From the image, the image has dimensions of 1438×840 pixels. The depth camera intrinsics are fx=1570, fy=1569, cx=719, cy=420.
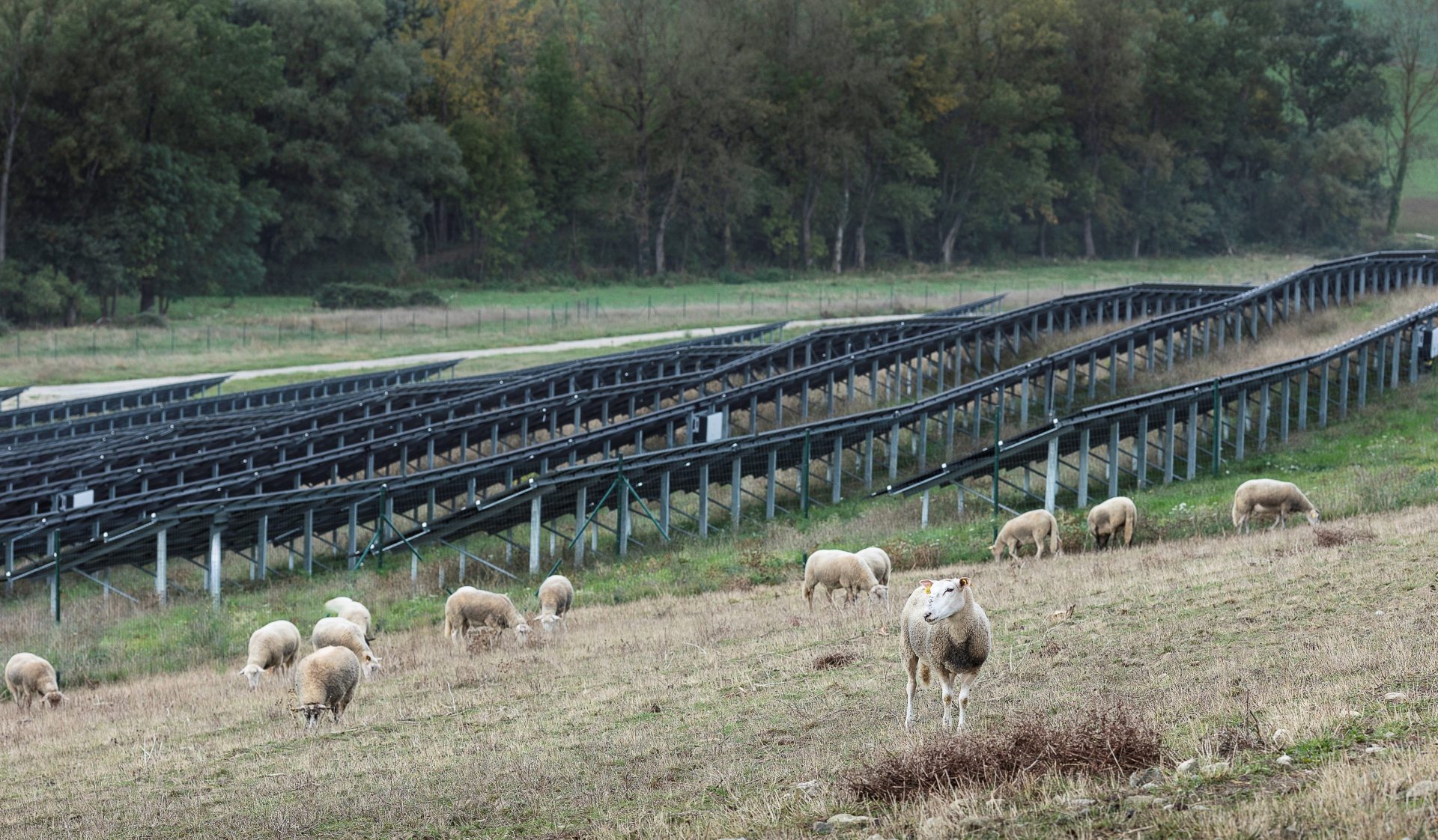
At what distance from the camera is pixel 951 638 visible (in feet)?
43.0

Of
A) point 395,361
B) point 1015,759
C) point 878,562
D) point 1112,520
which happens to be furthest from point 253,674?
point 395,361

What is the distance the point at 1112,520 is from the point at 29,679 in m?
16.7

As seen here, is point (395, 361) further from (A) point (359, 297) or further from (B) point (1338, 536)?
(B) point (1338, 536)

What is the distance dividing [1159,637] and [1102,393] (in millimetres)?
32327

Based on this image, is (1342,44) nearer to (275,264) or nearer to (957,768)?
(275,264)

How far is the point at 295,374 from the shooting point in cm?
6109

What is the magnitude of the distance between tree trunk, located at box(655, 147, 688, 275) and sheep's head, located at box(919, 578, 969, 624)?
295 feet

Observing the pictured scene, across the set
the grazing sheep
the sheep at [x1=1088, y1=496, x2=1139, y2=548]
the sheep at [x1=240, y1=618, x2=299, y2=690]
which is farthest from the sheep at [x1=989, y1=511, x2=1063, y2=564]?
the sheep at [x1=240, y1=618, x2=299, y2=690]

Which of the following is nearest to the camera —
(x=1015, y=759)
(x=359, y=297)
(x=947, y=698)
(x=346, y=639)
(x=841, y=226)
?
(x=1015, y=759)

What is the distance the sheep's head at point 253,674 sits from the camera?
19644mm

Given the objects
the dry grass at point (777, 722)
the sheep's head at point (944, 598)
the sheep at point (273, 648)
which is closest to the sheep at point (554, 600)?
the dry grass at point (777, 722)

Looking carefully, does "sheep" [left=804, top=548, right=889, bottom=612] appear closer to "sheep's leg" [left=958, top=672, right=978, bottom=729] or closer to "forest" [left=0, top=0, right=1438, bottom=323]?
"sheep's leg" [left=958, top=672, right=978, bottom=729]

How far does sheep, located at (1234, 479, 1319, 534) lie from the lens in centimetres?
2628

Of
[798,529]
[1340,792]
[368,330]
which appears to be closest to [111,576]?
[798,529]
